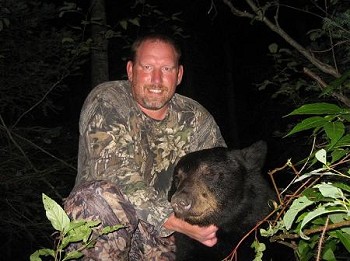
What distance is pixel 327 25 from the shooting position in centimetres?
320

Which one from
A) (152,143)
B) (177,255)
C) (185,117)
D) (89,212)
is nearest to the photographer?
(89,212)

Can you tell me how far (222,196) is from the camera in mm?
3393

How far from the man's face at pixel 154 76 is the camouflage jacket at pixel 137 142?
9 cm

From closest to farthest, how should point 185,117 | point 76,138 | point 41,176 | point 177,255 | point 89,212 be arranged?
point 89,212
point 177,255
point 185,117
point 41,176
point 76,138

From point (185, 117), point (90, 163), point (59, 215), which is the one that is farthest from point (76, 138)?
point (59, 215)

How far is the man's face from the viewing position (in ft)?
12.3

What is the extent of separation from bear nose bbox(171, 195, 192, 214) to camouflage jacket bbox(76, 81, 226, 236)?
11cm

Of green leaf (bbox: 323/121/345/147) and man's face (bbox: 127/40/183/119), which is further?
man's face (bbox: 127/40/183/119)

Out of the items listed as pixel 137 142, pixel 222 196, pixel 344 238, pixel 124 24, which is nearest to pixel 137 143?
pixel 137 142

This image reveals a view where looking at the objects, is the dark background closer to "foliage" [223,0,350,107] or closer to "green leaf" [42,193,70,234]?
"foliage" [223,0,350,107]

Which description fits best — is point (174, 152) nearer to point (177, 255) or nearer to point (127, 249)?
point (177, 255)

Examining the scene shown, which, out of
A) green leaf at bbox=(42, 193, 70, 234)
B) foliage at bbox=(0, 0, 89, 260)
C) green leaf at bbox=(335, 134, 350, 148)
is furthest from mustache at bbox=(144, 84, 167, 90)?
green leaf at bbox=(335, 134, 350, 148)

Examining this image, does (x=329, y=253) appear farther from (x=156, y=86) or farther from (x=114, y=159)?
(x=156, y=86)

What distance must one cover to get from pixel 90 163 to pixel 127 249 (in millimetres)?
694
